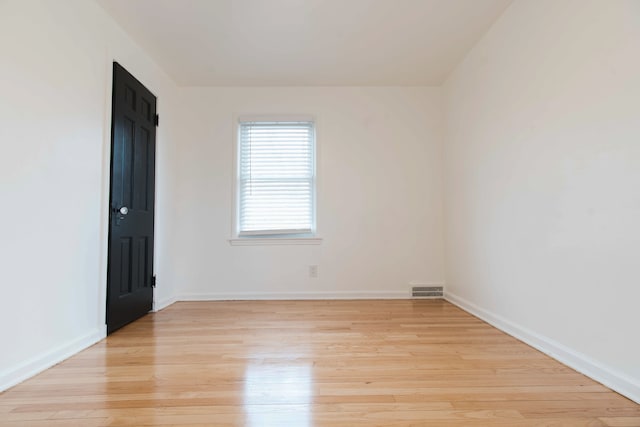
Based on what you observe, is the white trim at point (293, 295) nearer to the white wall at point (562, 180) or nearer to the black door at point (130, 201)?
the black door at point (130, 201)

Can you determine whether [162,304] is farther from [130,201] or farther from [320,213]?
[320,213]

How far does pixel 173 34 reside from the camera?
2.71 meters

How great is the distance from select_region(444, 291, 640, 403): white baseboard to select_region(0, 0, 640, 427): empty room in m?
0.01

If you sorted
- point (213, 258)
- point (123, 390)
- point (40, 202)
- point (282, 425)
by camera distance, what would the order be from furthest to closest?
point (213, 258) → point (40, 202) → point (123, 390) → point (282, 425)

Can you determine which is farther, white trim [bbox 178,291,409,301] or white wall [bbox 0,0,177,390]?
white trim [bbox 178,291,409,301]

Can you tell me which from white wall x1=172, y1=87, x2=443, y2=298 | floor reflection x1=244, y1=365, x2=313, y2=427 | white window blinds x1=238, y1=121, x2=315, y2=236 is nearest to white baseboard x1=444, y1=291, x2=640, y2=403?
white wall x1=172, y1=87, x2=443, y2=298

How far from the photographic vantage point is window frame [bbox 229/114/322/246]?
3645 mm

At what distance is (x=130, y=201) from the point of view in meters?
2.70

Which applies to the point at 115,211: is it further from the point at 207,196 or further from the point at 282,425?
the point at 282,425

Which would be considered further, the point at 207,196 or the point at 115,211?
the point at 207,196

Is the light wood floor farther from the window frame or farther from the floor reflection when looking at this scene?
the window frame

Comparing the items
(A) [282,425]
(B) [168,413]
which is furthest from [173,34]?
(A) [282,425]

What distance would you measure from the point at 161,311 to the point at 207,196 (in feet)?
4.19

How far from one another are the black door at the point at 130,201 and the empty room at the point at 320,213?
0.02 m
